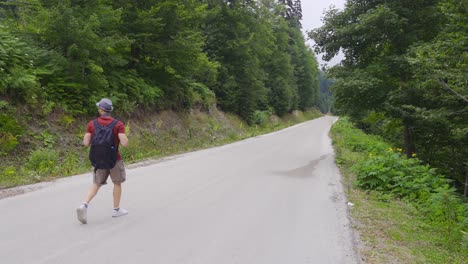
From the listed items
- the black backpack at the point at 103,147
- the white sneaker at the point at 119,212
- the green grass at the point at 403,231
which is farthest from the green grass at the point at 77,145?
the green grass at the point at 403,231

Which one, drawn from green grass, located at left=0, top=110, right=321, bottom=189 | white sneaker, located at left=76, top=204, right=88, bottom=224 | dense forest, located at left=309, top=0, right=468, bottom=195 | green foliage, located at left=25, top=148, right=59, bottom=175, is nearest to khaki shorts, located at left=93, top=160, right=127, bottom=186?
white sneaker, located at left=76, top=204, right=88, bottom=224

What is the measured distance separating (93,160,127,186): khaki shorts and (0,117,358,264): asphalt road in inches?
25.1

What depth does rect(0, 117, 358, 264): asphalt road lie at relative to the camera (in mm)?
4668

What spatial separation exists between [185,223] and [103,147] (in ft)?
5.78

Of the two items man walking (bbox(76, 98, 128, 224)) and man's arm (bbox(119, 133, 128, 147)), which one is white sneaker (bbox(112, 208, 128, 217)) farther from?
man's arm (bbox(119, 133, 128, 147))

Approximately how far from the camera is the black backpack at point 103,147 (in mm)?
5738

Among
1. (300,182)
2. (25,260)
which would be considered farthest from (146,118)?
(25,260)

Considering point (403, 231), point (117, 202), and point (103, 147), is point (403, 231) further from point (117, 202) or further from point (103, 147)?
point (103, 147)

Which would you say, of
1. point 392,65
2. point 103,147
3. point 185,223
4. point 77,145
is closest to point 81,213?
point 103,147

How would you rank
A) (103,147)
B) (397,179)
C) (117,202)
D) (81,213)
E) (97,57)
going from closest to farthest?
1. (81,213)
2. (103,147)
3. (117,202)
4. (397,179)
5. (97,57)

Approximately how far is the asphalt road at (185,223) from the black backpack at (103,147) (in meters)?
0.95

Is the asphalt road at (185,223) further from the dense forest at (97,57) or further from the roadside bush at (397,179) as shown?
the dense forest at (97,57)

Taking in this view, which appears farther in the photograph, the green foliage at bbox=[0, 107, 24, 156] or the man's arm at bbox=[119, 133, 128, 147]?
the green foliage at bbox=[0, 107, 24, 156]

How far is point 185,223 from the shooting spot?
598 centimetres
